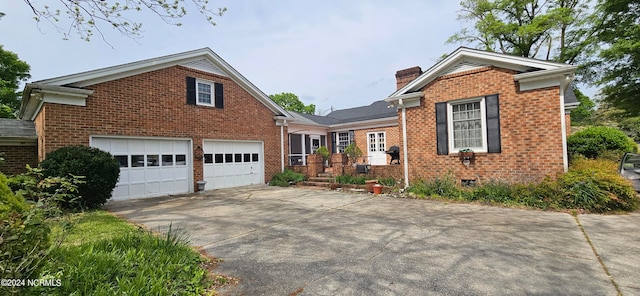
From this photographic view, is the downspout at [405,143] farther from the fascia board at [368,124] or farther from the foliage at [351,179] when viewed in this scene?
the fascia board at [368,124]

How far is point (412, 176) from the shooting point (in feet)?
33.4

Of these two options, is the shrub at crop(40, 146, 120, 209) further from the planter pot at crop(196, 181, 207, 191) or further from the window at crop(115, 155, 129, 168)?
the planter pot at crop(196, 181, 207, 191)

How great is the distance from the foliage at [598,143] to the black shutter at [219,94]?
15.0m

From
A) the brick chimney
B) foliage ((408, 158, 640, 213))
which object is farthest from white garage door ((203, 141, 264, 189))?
the brick chimney

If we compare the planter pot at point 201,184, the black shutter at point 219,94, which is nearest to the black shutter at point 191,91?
the black shutter at point 219,94

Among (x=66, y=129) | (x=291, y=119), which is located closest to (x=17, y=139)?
(x=66, y=129)

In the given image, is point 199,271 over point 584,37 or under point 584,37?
under

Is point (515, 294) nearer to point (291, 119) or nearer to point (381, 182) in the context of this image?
point (381, 182)

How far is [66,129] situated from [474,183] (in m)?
12.7

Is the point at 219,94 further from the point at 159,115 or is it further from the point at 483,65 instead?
the point at 483,65

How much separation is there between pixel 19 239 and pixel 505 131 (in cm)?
1023

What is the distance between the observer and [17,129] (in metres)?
9.32

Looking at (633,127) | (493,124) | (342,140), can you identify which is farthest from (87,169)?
(633,127)

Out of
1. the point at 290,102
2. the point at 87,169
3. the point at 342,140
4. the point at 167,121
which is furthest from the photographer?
the point at 290,102
